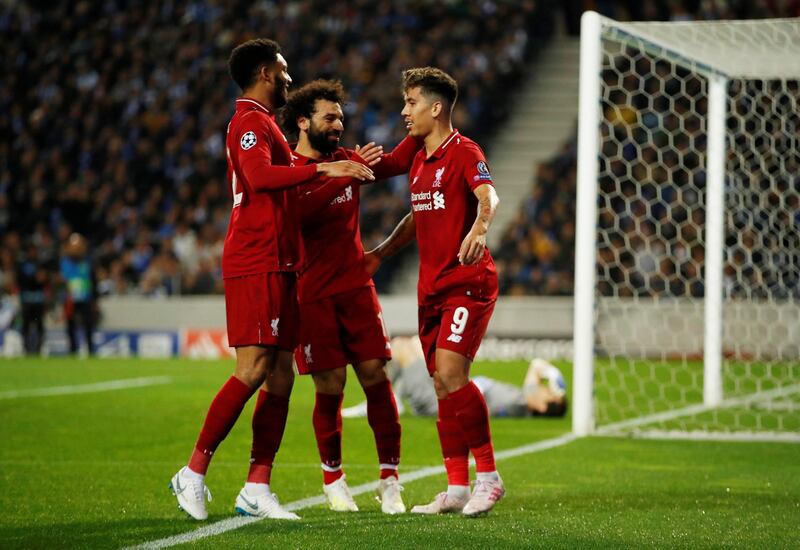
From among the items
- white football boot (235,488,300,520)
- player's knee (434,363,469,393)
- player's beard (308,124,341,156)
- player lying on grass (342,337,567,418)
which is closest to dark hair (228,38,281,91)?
player's beard (308,124,341,156)

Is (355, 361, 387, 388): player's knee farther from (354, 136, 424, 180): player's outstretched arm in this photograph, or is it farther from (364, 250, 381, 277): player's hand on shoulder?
(354, 136, 424, 180): player's outstretched arm

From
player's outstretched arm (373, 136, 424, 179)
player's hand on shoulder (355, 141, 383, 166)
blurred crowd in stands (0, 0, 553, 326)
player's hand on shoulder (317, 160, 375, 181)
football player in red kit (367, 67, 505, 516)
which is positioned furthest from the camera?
blurred crowd in stands (0, 0, 553, 326)

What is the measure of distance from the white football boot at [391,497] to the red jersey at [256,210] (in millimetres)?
1084

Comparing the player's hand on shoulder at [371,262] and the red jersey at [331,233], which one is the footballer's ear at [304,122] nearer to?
the red jersey at [331,233]

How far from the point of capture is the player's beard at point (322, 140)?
5.68m

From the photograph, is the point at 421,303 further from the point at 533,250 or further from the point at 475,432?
the point at 533,250

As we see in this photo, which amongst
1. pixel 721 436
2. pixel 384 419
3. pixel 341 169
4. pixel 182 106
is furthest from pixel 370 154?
pixel 182 106

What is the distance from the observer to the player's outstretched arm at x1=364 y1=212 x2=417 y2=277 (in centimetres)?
581

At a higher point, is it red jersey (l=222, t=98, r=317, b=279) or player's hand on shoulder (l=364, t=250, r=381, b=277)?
red jersey (l=222, t=98, r=317, b=279)

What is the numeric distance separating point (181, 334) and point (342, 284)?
14.5 metres

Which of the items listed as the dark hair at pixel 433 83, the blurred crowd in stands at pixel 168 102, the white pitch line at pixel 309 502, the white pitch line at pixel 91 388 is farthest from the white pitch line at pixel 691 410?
the blurred crowd in stands at pixel 168 102

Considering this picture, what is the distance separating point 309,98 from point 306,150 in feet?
0.81

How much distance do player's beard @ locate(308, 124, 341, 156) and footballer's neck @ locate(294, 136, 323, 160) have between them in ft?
0.06

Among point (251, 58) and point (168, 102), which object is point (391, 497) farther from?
point (168, 102)
